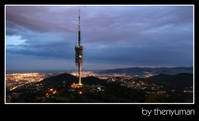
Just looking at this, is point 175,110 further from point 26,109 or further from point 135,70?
point 135,70

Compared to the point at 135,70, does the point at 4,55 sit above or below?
above

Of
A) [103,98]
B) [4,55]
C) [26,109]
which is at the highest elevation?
[4,55]

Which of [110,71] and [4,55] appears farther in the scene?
[110,71]

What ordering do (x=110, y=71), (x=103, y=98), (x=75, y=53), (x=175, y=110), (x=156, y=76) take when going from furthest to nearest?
1. (x=110, y=71)
2. (x=156, y=76)
3. (x=75, y=53)
4. (x=103, y=98)
5. (x=175, y=110)

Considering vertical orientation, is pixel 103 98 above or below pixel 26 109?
below
